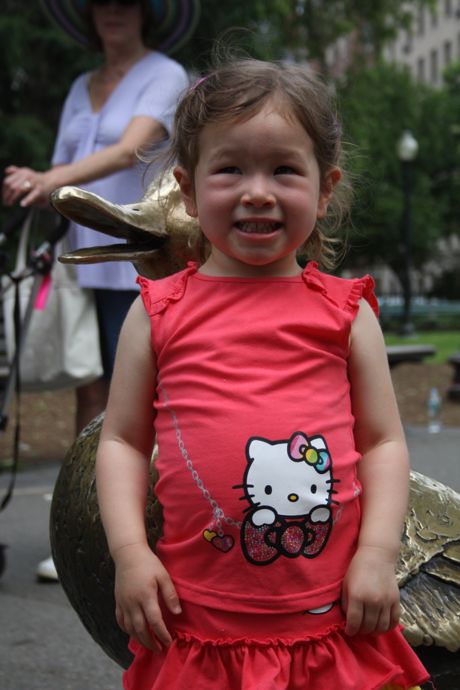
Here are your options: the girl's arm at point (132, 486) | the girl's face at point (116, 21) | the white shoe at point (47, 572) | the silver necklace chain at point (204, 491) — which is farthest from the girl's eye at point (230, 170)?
the white shoe at point (47, 572)

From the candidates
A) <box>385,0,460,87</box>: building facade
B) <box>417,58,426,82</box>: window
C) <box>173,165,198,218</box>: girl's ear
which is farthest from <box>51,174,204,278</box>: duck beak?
<box>417,58,426,82</box>: window

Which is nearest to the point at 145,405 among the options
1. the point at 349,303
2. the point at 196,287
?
the point at 196,287

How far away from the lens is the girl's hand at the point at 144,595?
1.78 m

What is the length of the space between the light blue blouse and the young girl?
169 cm

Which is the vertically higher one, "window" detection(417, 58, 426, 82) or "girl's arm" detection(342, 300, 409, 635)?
"girl's arm" detection(342, 300, 409, 635)

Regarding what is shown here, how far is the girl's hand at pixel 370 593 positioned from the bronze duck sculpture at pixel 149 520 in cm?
19

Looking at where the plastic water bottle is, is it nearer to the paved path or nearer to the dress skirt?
the paved path

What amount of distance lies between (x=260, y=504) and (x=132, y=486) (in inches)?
9.7

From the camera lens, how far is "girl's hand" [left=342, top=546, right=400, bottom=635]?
1759 millimetres

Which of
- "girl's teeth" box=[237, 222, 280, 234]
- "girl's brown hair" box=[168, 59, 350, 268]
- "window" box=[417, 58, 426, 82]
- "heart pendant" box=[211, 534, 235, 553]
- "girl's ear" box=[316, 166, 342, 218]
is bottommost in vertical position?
"window" box=[417, 58, 426, 82]

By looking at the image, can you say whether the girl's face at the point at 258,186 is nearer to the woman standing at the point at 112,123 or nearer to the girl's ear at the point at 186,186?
the girl's ear at the point at 186,186

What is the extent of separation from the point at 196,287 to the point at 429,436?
6.69 meters

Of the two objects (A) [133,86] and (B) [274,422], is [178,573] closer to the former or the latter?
(B) [274,422]

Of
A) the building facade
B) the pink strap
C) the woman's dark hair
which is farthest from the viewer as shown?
the building facade
